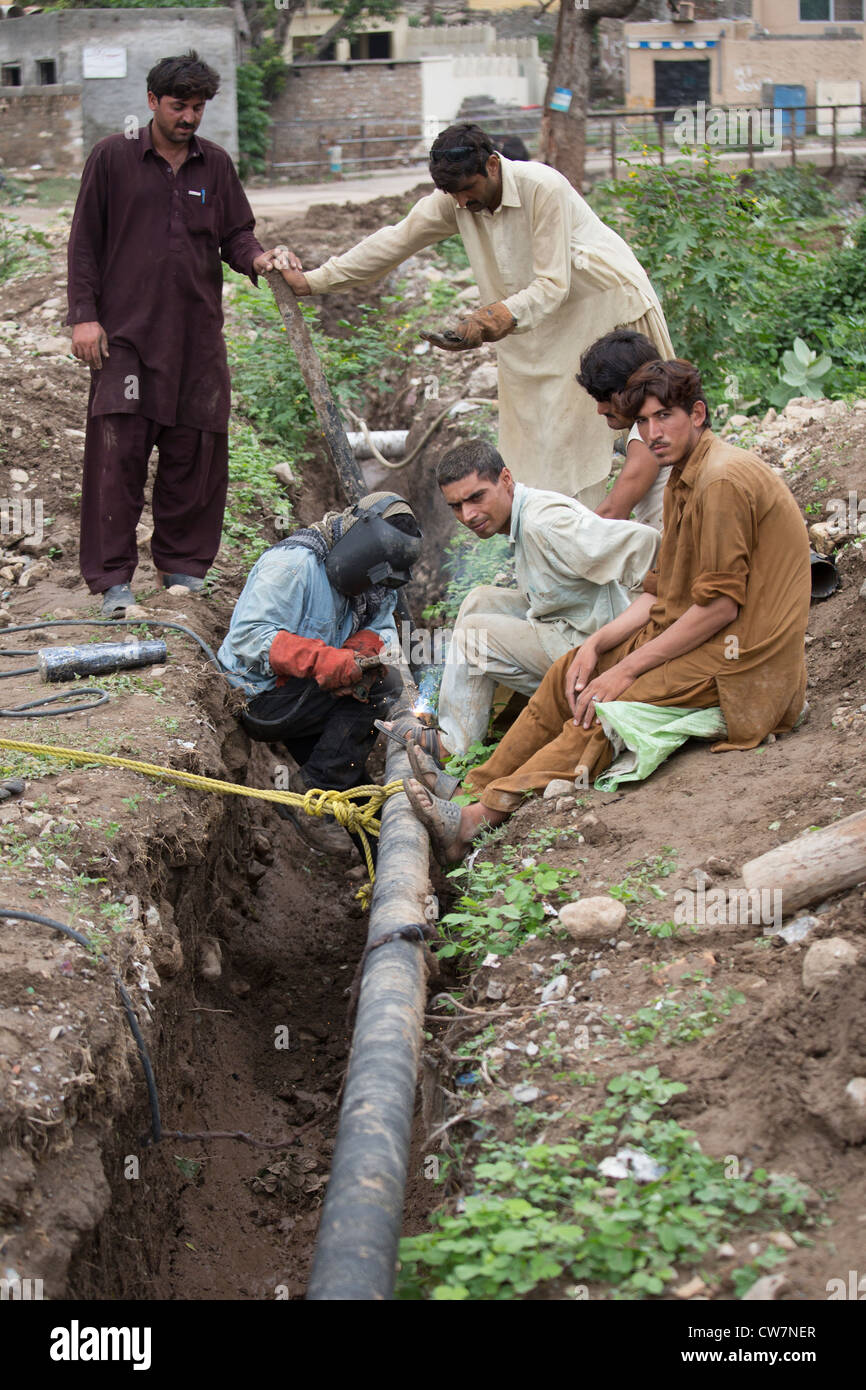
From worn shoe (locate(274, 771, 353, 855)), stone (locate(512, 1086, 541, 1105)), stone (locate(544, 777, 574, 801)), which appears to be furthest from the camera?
worn shoe (locate(274, 771, 353, 855))

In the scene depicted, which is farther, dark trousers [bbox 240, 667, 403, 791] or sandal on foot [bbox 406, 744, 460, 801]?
dark trousers [bbox 240, 667, 403, 791]

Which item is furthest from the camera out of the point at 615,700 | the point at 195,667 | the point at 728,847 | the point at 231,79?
the point at 231,79

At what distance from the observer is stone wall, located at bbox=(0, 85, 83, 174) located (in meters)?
15.7

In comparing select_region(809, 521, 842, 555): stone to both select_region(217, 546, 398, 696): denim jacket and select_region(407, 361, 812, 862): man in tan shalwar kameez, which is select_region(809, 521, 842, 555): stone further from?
select_region(217, 546, 398, 696): denim jacket

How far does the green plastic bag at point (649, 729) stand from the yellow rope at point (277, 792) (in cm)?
78

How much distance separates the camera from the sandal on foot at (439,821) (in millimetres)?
3957

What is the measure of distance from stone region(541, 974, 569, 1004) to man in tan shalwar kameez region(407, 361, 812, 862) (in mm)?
881

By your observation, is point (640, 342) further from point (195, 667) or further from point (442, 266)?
point (442, 266)

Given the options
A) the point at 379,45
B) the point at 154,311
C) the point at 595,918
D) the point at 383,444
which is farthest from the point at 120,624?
the point at 379,45

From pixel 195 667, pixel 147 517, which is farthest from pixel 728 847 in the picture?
pixel 147 517

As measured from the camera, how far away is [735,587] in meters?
3.75

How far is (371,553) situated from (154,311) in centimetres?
145

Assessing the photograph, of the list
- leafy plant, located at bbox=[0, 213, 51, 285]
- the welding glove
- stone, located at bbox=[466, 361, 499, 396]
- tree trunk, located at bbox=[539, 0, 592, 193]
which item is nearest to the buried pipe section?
the welding glove

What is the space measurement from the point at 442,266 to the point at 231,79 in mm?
9186
